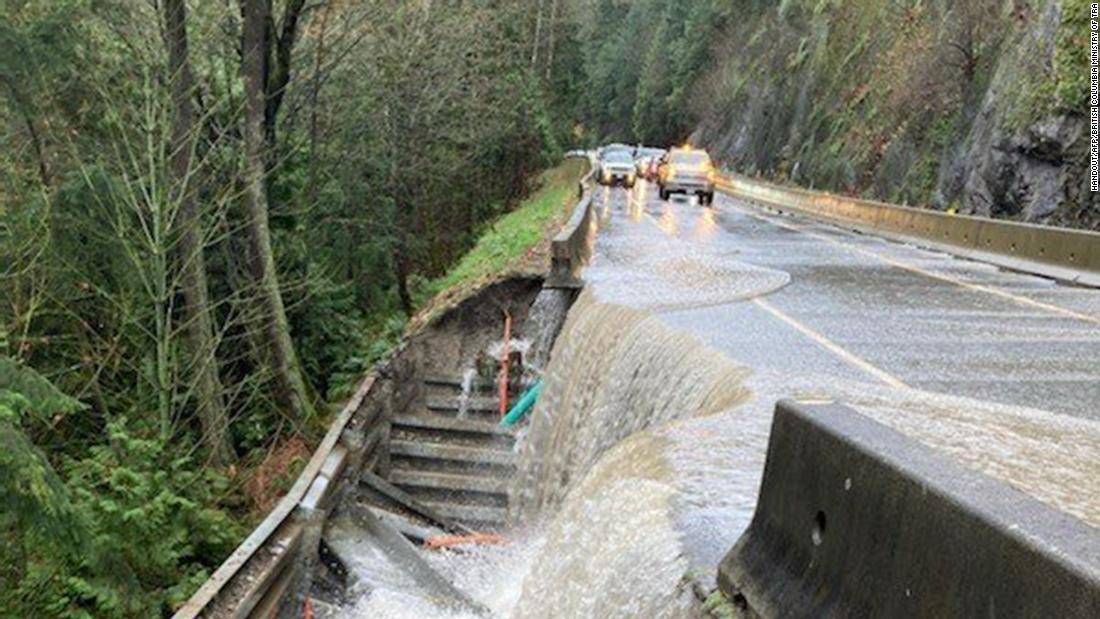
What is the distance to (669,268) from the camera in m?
16.2

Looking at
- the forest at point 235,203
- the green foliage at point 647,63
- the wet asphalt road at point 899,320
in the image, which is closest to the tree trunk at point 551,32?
the forest at point 235,203

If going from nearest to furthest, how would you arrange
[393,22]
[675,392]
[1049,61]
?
[675,392] < [1049,61] < [393,22]

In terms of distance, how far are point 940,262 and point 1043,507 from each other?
1683 centimetres

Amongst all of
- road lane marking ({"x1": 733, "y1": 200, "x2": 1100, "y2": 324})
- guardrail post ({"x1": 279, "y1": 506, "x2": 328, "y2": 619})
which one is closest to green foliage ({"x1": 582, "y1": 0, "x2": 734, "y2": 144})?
road lane marking ({"x1": 733, "y1": 200, "x2": 1100, "y2": 324})

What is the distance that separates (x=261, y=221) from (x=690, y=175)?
2121 cm

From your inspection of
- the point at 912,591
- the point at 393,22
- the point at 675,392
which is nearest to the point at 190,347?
the point at 675,392

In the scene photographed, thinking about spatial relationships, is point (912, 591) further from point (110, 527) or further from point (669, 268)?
point (669, 268)

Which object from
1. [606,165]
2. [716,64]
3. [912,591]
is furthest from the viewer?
[716,64]

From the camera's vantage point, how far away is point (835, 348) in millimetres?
9445

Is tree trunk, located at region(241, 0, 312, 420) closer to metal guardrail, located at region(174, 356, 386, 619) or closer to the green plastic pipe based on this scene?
metal guardrail, located at region(174, 356, 386, 619)

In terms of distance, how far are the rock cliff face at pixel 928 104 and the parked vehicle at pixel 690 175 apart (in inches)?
223

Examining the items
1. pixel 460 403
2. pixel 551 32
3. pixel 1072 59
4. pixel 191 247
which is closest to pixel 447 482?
pixel 460 403

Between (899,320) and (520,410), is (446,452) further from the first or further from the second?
(899,320)

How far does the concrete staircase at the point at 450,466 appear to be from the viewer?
1443 cm
